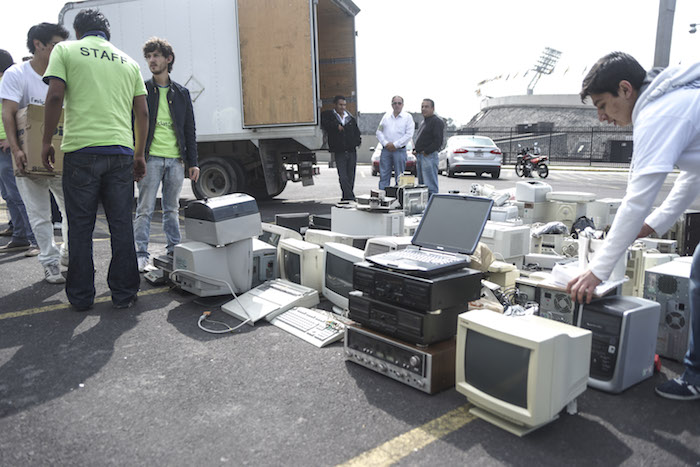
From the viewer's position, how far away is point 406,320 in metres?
2.68

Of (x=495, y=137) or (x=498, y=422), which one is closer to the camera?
(x=498, y=422)

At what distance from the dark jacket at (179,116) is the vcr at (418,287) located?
2637 millimetres

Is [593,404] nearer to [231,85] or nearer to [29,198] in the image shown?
[29,198]

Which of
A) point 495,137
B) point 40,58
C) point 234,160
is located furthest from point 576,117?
point 40,58

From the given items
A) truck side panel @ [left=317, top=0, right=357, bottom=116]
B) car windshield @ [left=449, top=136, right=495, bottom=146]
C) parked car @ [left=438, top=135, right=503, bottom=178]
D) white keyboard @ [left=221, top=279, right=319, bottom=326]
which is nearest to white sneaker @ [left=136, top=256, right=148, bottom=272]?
white keyboard @ [left=221, top=279, right=319, bottom=326]

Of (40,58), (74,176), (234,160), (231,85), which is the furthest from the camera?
(234,160)

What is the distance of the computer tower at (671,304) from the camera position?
3002 mm

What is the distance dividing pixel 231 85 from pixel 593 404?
711 cm

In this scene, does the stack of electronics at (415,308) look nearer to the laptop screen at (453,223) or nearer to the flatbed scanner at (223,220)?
the laptop screen at (453,223)

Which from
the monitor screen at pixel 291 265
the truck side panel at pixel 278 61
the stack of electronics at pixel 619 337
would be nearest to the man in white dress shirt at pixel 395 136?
the truck side panel at pixel 278 61

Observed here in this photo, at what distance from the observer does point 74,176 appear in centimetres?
357

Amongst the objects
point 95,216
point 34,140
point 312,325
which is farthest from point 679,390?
point 34,140

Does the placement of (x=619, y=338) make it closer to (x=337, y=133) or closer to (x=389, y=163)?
(x=337, y=133)

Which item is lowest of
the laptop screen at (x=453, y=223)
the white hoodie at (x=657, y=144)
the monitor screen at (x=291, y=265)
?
the monitor screen at (x=291, y=265)
